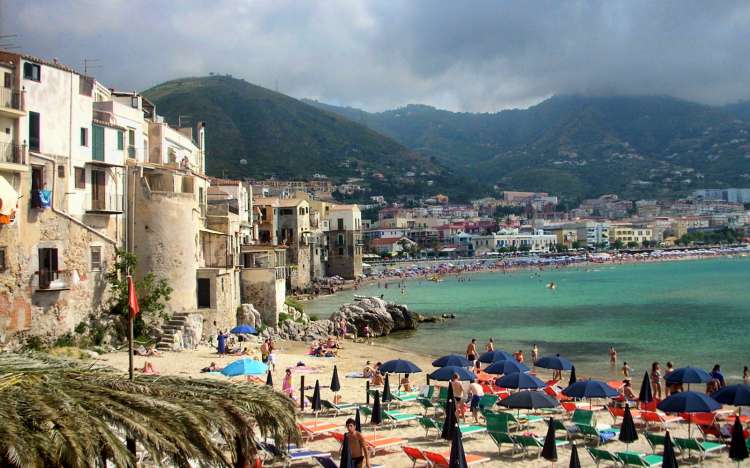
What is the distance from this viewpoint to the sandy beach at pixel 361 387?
1472cm

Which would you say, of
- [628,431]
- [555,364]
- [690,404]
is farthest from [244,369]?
[690,404]

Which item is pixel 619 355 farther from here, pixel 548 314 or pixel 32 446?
pixel 32 446

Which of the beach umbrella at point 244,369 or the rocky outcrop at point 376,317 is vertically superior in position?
the beach umbrella at point 244,369

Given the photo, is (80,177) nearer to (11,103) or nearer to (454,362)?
(11,103)

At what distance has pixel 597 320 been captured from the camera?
172ft

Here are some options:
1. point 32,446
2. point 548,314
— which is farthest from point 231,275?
point 548,314

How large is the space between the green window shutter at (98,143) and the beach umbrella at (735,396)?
2227 cm

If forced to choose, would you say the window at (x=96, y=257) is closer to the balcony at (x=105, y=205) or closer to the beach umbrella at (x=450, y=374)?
the balcony at (x=105, y=205)

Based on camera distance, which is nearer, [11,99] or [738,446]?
[738,446]

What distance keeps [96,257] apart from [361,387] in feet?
36.6

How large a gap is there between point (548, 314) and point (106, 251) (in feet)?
129

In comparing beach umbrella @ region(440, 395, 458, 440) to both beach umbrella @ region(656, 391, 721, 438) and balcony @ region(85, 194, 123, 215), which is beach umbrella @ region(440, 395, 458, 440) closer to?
beach umbrella @ region(656, 391, 721, 438)

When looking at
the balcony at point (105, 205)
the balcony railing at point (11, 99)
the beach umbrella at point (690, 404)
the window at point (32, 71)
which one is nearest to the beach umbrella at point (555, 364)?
the beach umbrella at point (690, 404)

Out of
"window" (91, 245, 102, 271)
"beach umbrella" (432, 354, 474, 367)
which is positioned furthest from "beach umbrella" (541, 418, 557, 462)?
"window" (91, 245, 102, 271)
